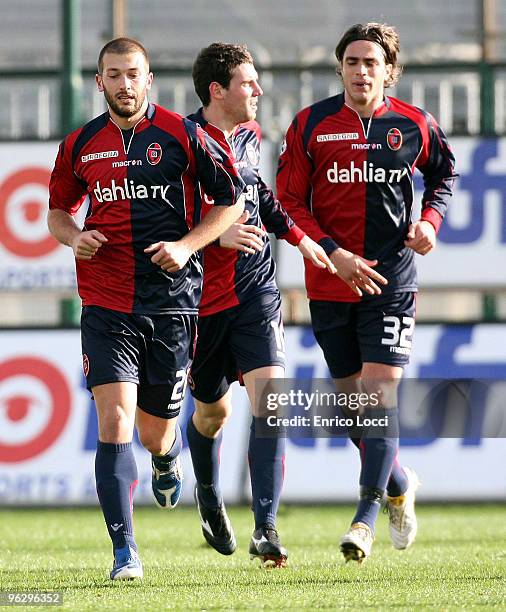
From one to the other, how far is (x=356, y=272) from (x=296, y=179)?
589mm

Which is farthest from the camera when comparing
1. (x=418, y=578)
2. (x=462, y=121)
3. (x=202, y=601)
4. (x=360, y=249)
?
(x=462, y=121)

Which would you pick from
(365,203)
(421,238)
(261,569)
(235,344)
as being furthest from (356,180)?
(261,569)

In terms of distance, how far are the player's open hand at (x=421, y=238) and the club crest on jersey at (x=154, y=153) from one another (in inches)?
52.0

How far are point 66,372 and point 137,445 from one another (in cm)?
83

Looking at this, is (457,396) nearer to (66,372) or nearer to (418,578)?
(66,372)

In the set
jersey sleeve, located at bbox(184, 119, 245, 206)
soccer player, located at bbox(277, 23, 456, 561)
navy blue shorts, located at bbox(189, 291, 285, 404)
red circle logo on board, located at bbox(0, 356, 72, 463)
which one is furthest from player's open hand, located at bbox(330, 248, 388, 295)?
red circle logo on board, located at bbox(0, 356, 72, 463)

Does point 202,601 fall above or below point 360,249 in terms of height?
below

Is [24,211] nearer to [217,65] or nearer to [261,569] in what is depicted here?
[217,65]

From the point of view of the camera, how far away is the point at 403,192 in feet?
20.6

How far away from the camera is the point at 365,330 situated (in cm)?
620

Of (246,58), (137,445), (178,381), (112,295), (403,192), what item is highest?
(246,58)

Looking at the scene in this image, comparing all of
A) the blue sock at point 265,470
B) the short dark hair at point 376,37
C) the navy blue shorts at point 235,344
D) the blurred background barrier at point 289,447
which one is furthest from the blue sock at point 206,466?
the blurred background barrier at point 289,447

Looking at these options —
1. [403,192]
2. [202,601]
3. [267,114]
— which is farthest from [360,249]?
[267,114]

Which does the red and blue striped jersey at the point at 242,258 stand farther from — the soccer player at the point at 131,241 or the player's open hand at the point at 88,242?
the player's open hand at the point at 88,242
